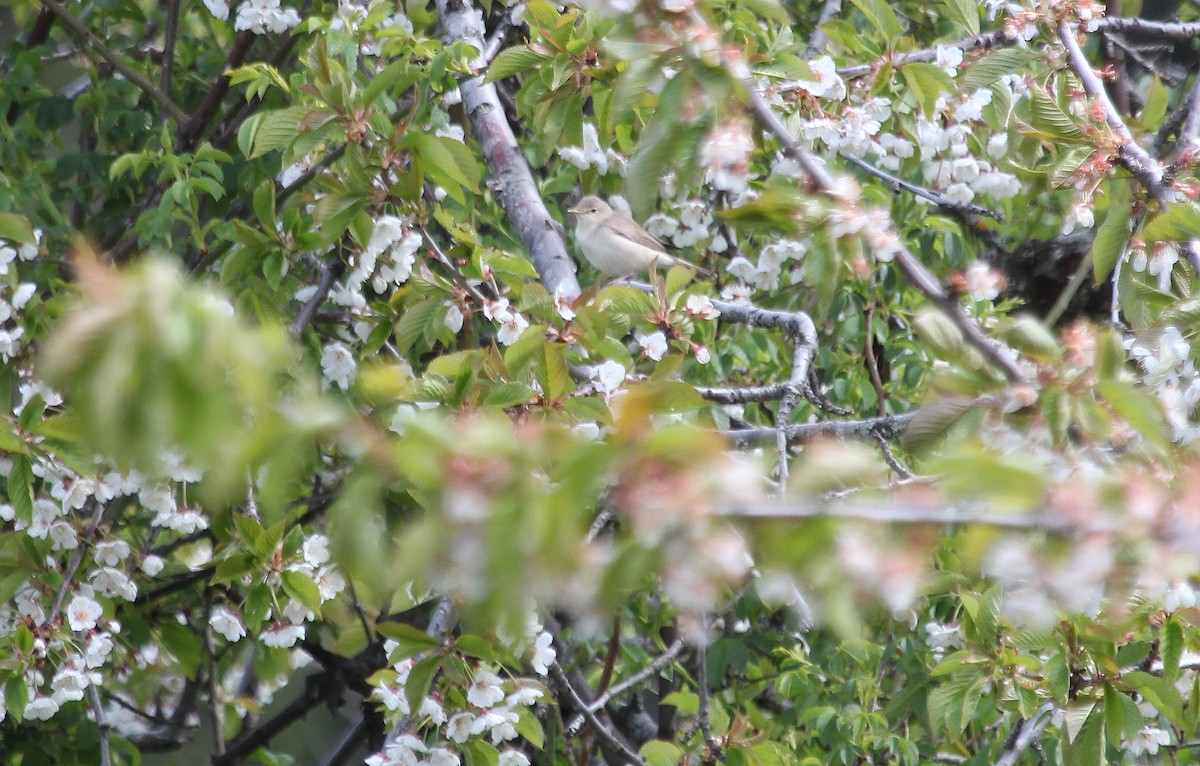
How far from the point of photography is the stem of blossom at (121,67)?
151 inches

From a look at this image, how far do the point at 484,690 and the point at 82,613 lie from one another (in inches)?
43.9

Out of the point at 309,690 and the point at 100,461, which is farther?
the point at 309,690

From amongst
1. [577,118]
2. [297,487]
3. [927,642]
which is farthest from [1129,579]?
[297,487]

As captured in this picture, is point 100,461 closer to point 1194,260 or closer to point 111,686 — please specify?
point 111,686

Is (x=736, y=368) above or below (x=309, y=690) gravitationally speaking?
above

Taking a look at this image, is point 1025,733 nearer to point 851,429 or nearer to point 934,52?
point 851,429

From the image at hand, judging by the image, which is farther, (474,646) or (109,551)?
(109,551)

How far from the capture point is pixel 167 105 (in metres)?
3.93

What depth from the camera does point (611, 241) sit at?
15.8ft

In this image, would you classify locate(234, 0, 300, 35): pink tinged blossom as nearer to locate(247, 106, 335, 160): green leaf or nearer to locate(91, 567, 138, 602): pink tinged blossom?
locate(247, 106, 335, 160): green leaf

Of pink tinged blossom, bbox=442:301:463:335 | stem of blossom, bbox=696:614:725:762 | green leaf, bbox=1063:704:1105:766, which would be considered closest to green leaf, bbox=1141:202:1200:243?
green leaf, bbox=1063:704:1105:766

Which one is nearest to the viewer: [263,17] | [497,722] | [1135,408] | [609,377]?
[1135,408]

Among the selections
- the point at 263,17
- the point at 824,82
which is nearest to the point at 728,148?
the point at 824,82

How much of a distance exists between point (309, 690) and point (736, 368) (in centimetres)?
210
